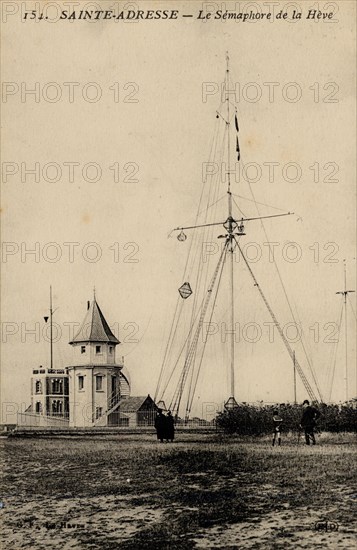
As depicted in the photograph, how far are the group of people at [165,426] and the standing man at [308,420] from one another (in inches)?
131

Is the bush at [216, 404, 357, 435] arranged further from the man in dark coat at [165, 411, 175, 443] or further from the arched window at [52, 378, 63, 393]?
the arched window at [52, 378, 63, 393]

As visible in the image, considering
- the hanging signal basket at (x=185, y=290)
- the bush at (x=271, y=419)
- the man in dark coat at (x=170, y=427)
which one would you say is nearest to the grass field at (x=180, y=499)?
the man in dark coat at (x=170, y=427)

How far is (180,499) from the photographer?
12.3 meters

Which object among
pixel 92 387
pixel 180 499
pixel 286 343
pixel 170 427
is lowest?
pixel 180 499

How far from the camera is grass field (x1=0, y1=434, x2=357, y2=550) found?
10.9 metres

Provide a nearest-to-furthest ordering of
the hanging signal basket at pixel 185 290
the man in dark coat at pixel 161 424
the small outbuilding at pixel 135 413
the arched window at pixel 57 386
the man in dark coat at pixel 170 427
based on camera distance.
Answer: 1. the hanging signal basket at pixel 185 290
2. the man in dark coat at pixel 170 427
3. the man in dark coat at pixel 161 424
4. the small outbuilding at pixel 135 413
5. the arched window at pixel 57 386

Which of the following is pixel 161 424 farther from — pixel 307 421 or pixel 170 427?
pixel 307 421

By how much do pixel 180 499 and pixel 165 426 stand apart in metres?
6.29

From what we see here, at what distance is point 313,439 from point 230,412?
2263mm

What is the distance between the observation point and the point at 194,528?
36.5 feet

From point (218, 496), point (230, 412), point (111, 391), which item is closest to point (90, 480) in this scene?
point (218, 496)

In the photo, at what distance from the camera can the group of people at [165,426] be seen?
18469 millimetres

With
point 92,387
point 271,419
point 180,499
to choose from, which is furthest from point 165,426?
point 92,387

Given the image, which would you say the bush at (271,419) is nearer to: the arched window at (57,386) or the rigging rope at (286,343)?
the rigging rope at (286,343)
